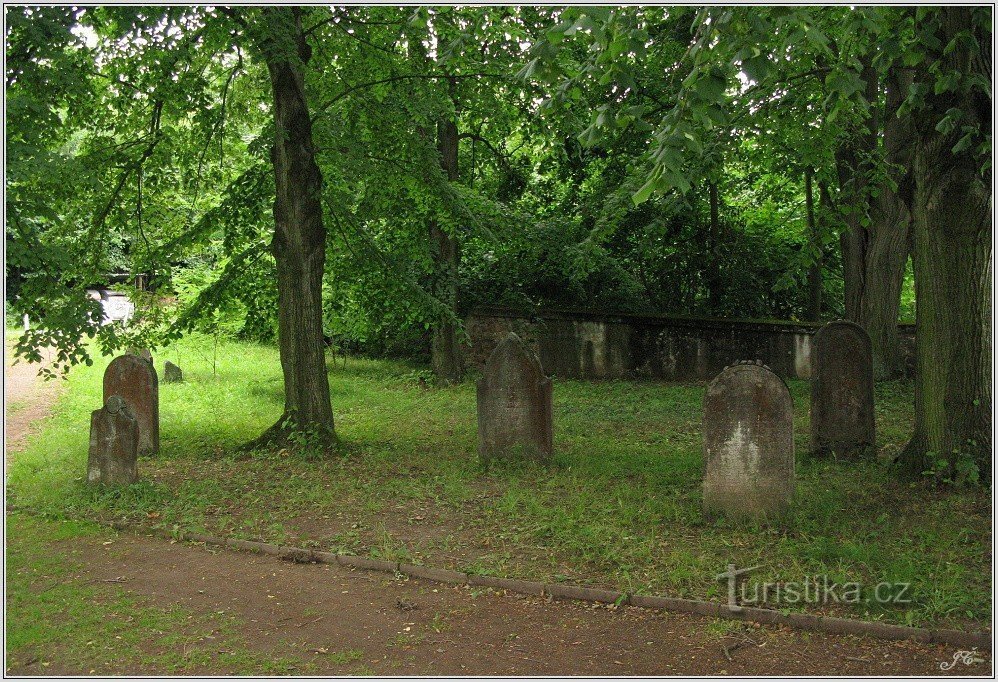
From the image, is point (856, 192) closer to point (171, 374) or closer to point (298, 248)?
point (298, 248)

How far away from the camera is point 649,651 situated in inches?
191

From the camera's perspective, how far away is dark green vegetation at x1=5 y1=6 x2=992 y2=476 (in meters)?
6.86

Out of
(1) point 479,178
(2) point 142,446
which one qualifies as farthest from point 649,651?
(1) point 479,178

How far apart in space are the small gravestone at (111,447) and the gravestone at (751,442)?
17.9 feet

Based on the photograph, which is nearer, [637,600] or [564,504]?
[637,600]

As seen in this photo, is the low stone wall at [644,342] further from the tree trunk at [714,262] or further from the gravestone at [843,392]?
the gravestone at [843,392]

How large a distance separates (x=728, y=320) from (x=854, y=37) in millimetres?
8366

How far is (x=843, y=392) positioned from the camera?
9133mm

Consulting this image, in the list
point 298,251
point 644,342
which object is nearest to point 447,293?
point 644,342

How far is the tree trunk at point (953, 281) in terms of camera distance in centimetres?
714

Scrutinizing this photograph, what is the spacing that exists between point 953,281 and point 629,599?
407 cm

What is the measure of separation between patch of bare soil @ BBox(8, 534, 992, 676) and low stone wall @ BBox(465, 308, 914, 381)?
363 inches

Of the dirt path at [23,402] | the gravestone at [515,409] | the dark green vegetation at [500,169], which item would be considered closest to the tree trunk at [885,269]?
the dark green vegetation at [500,169]

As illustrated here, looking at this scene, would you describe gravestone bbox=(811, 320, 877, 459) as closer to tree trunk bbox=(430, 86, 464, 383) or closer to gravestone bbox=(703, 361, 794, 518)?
gravestone bbox=(703, 361, 794, 518)
